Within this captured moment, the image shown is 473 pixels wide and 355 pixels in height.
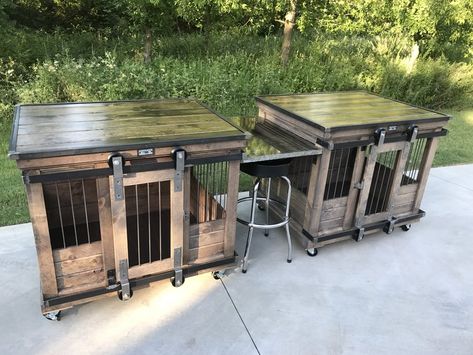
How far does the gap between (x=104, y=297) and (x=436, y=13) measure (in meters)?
8.75

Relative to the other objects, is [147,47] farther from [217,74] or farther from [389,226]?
[389,226]

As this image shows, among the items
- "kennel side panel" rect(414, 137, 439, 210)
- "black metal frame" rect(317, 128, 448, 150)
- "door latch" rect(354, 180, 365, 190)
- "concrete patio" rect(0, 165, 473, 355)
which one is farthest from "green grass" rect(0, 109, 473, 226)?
"kennel side panel" rect(414, 137, 439, 210)

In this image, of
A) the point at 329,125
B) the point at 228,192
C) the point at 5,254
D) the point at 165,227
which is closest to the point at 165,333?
the point at 165,227

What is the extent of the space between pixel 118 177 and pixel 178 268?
2.60 feet

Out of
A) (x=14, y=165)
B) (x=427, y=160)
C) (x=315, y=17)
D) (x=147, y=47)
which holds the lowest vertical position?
(x=14, y=165)

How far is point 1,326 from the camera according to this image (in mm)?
2338

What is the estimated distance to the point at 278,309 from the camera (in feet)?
8.66

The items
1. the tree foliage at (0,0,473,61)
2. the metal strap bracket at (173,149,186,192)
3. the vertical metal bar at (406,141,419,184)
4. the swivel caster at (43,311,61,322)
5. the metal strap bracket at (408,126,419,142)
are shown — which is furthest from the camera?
the tree foliage at (0,0,473,61)

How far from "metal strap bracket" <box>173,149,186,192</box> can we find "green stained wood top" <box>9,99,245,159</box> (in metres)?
0.06

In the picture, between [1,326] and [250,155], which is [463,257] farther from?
[1,326]

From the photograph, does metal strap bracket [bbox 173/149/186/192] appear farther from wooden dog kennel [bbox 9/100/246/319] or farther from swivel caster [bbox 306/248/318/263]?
Answer: swivel caster [bbox 306/248/318/263]

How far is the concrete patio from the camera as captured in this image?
2330 millimetres

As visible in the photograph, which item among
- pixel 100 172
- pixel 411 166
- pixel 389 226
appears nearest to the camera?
pixel 100 172

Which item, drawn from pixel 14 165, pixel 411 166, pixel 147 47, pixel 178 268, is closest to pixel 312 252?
pixel 178 268
